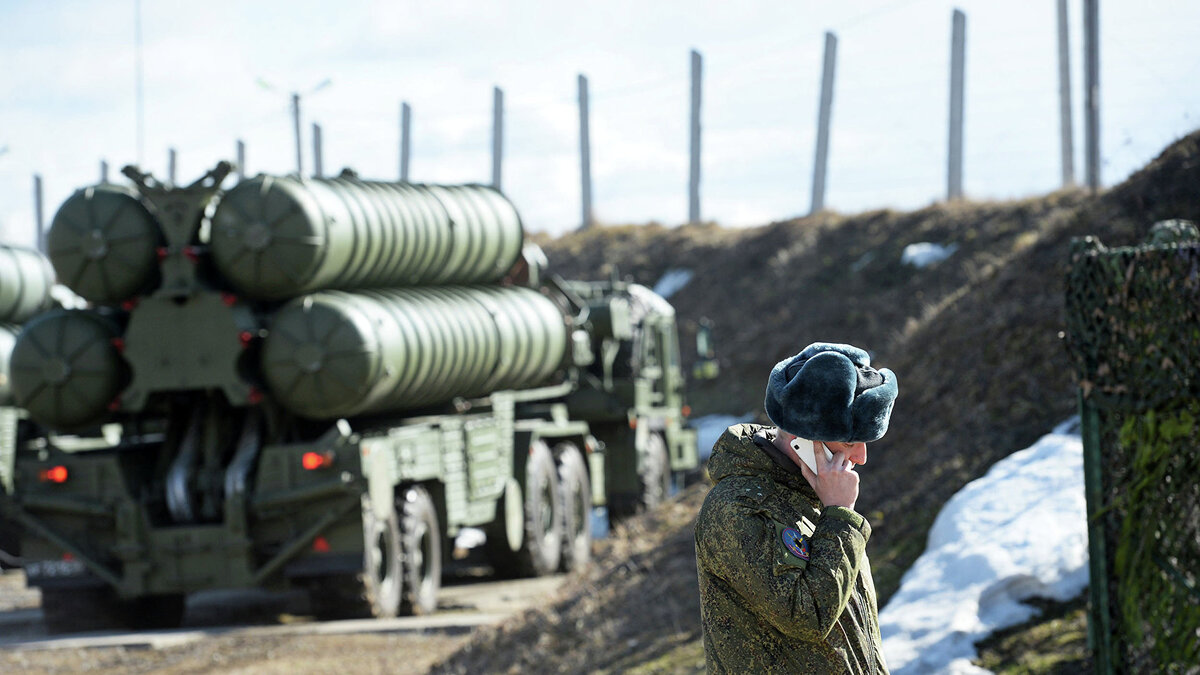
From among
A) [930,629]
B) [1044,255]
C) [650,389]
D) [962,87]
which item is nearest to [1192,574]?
[930,629]

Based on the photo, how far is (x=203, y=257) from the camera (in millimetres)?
12656

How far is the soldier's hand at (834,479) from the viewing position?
365 cm

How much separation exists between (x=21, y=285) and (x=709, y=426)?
38.3 ft

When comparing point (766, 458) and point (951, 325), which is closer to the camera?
point (766, 458)

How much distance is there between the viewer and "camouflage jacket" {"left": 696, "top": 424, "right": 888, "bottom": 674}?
359cm

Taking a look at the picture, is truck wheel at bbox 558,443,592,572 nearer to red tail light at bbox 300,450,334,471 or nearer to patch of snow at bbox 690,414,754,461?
red tail light at bbox 300,450,334,471

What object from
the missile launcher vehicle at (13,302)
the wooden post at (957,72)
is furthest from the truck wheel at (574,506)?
the wooden post at (957,72)

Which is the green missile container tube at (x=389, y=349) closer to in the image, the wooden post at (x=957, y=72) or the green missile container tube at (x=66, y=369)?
the green missile container tube at (x=66, y=369)

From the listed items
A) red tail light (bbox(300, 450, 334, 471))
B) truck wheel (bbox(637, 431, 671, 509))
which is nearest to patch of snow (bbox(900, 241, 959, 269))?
truck wheel (bbox(637, 431, 671, 509))

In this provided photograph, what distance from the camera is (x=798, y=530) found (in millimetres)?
3680

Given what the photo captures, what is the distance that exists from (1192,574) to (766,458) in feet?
10.6

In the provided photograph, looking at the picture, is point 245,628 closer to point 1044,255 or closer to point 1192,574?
point 1044,255

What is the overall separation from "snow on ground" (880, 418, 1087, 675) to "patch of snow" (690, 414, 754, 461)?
14.6 meters

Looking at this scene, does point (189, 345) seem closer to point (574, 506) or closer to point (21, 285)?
point (574, 506)
